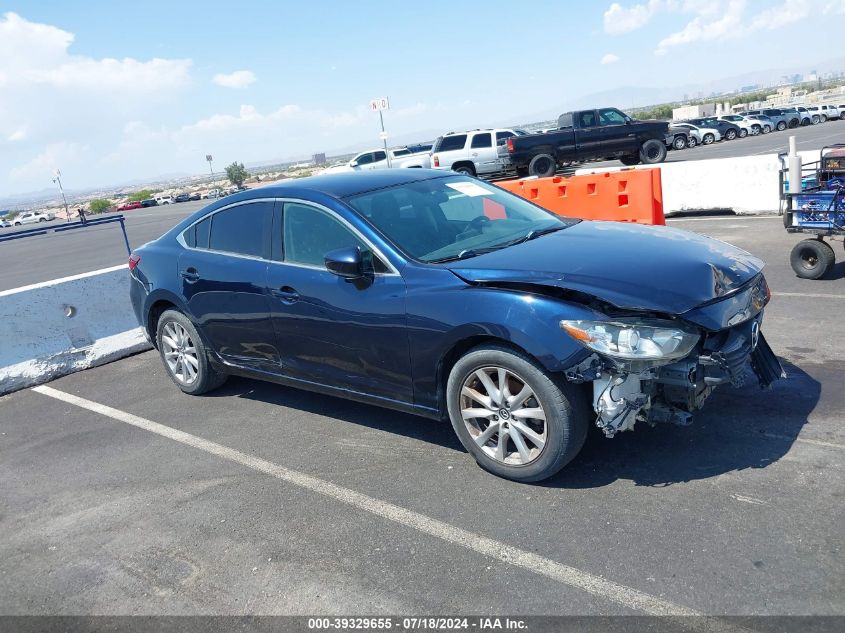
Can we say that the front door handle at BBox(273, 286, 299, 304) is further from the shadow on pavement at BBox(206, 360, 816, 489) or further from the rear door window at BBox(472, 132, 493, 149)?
the rear door window at BBox(472, 132, 493, 149)

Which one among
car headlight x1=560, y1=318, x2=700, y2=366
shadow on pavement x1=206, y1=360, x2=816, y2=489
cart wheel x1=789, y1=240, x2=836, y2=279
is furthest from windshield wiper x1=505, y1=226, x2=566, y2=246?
cart wheel x1=789, y1=240, x2=836, y2=279

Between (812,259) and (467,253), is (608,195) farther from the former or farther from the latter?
(467,253)

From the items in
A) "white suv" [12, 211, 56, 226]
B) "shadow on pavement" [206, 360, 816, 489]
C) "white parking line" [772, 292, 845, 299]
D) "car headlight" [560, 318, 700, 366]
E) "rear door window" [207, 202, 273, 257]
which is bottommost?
"white suv" [12, 211, 56, 226]

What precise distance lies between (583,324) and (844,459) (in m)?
1.60

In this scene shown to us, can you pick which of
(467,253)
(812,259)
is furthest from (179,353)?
(812,259)

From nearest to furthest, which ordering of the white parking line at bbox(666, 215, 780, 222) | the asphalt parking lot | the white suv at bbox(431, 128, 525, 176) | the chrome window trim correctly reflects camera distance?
the asphalt parking lot, the chrome window trim, the white parking line at bbox(666, 215, 780, 222), the white suv at bbox(431, 128, 525, 176)

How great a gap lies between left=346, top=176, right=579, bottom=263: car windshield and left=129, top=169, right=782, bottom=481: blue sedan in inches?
0.6

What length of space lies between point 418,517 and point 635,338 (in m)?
1.44

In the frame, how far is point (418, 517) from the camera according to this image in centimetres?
375

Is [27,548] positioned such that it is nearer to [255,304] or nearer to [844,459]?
[255,304]

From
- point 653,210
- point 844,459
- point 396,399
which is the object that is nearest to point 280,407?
point 396,399

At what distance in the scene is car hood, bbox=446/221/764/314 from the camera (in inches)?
144

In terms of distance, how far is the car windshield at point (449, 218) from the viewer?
448 centimetres

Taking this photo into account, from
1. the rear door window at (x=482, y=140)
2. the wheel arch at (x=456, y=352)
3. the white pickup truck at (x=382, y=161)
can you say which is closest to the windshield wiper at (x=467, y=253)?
the wheel arch at (x=456, y=352)
